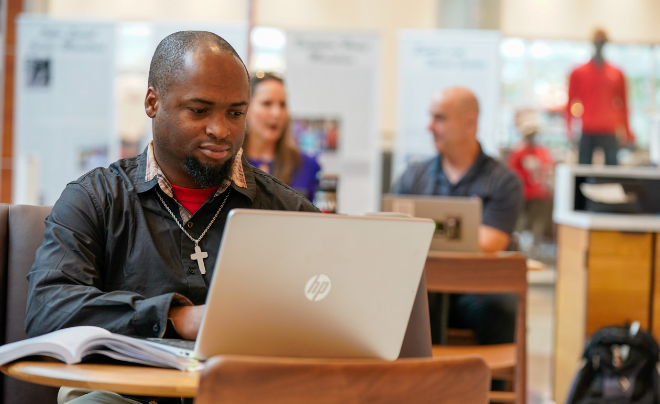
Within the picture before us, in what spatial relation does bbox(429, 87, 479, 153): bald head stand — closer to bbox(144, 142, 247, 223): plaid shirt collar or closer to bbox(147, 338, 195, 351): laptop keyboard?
bbox(144, 142, 247, 223): plaid shirt collar

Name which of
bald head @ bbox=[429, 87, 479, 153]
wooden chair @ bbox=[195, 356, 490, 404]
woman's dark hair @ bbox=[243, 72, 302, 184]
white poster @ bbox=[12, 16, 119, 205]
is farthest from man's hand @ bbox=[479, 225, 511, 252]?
white poster @ bbox=[12, 16, 119, 205]

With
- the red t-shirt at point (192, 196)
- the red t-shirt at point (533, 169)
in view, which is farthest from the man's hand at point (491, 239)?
the red t-shirt at point (533, 169)

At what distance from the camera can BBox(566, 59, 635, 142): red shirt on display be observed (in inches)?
237

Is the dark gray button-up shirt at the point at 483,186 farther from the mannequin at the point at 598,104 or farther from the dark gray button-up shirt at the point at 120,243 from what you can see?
the mannequin at the point at 598,104

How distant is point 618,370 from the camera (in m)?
2.93

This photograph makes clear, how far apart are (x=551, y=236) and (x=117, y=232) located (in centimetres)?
723

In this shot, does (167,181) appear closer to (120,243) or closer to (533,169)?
(120,243)

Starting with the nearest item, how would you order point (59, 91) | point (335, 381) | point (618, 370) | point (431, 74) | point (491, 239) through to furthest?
point (335, 381), point (618, 370), point (491, 239), point (59, 91), point (431, 74)

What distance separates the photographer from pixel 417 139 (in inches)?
193

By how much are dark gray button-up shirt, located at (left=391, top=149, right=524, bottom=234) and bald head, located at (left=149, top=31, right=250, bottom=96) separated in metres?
1.98

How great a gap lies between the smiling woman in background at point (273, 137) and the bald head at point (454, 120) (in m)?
0.62

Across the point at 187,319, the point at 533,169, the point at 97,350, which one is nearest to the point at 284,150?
the point at 187,319

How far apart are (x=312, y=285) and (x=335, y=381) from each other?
14 centimetres

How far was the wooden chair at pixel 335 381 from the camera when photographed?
826mm
